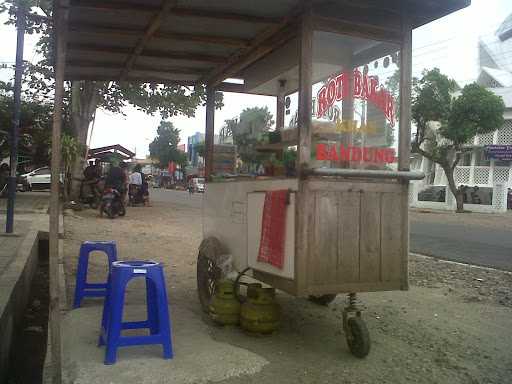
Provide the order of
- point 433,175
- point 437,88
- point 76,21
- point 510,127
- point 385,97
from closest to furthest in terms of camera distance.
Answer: point 385,97 < point 76,21 < point 437,88 < point 510,127 < point 433,175

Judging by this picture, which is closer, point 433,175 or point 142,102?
point 142,102

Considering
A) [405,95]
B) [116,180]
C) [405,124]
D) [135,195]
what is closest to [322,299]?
[405,124]

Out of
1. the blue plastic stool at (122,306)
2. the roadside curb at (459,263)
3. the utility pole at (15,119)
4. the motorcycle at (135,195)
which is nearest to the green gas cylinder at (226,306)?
the blue plastic stool at (122,306)

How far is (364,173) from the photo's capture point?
395 centimetres

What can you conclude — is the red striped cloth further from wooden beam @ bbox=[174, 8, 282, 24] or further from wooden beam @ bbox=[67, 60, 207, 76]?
wooden beam @ bbox=[67, 60, 207, 76]

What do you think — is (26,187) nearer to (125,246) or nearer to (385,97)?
(125,246)

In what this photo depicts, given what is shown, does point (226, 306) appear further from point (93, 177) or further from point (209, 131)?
point (93, 177)

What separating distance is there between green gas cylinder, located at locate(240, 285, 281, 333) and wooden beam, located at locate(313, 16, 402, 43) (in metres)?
2.18

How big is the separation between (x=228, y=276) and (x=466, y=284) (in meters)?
Answer: 3.92

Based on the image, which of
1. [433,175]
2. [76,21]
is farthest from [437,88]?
[76,21]

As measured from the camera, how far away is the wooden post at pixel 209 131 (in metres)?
6.02

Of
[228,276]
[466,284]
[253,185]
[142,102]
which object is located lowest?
[466,284]

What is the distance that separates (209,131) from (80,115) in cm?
1331

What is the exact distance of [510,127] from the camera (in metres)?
28.9
